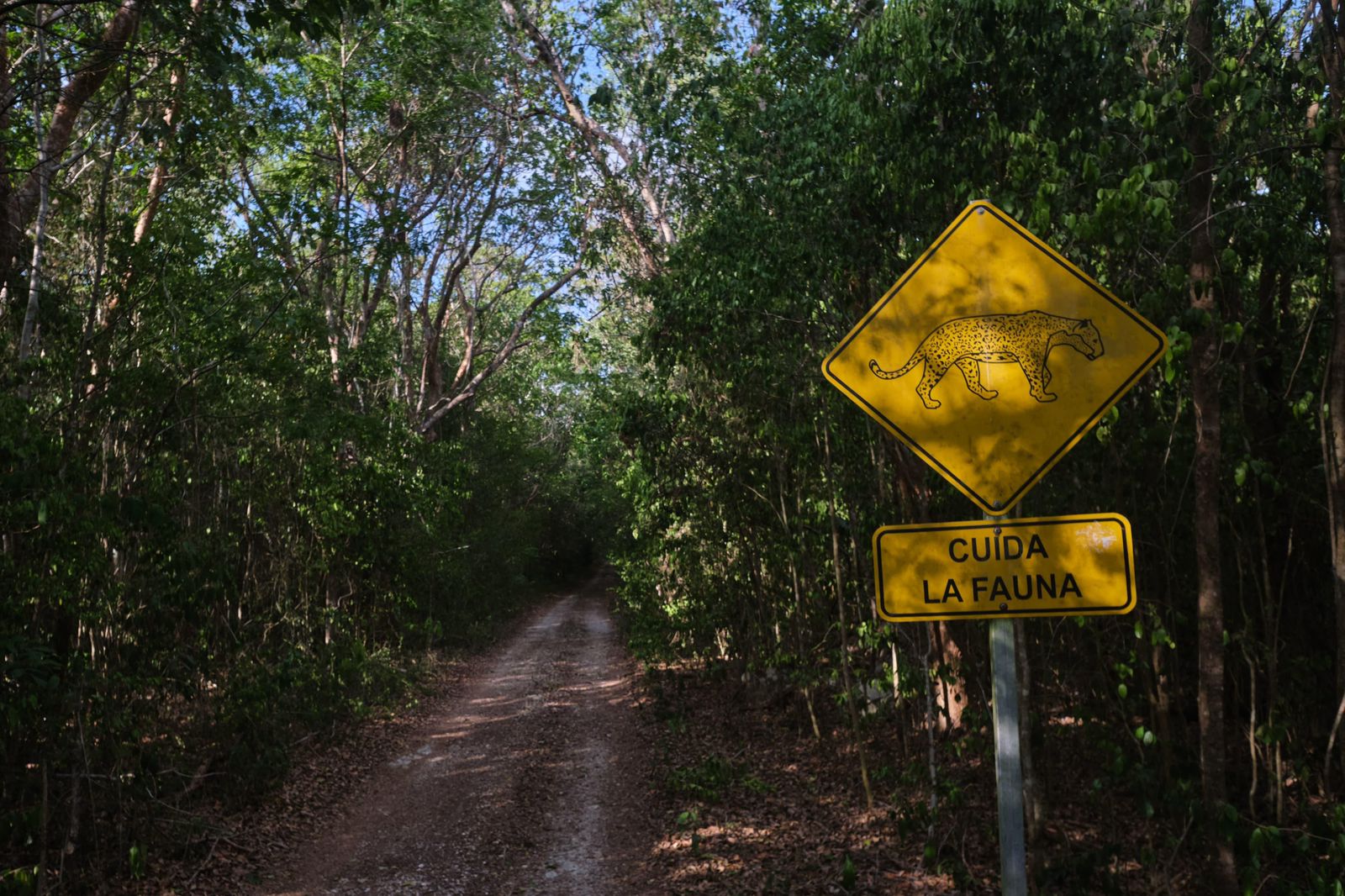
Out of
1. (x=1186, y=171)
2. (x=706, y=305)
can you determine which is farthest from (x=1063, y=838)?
(x=706, y=305)

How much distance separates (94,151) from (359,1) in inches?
171

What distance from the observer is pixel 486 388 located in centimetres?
2538

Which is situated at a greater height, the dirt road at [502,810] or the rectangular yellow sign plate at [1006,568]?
the rectangular yellow sign plate at [1006,568]

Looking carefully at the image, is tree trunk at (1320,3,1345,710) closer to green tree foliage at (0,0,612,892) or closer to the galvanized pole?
the galvanized pole

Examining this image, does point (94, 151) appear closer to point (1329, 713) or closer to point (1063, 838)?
point (1063, 838)

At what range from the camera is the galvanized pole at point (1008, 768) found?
2.19m

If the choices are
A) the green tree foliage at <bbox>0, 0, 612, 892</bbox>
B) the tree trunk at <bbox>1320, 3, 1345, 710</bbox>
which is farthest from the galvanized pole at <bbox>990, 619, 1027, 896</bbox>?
the green tree foliage at <bbox>0, 0, 612, 892</bbox>

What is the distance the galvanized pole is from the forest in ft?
5.90

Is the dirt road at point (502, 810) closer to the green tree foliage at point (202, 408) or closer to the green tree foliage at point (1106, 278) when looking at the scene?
the green tree foliage at point (202, 408)

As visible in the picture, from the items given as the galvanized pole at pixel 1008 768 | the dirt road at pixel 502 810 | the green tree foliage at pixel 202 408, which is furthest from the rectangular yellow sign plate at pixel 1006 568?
the dirt road at pixel 502 810

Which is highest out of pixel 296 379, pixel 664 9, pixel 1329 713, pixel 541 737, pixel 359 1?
pixel 664 9

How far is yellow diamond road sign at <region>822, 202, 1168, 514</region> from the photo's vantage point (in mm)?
2348

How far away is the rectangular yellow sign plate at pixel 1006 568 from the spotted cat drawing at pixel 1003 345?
33cm

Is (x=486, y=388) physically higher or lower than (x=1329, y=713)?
higher
